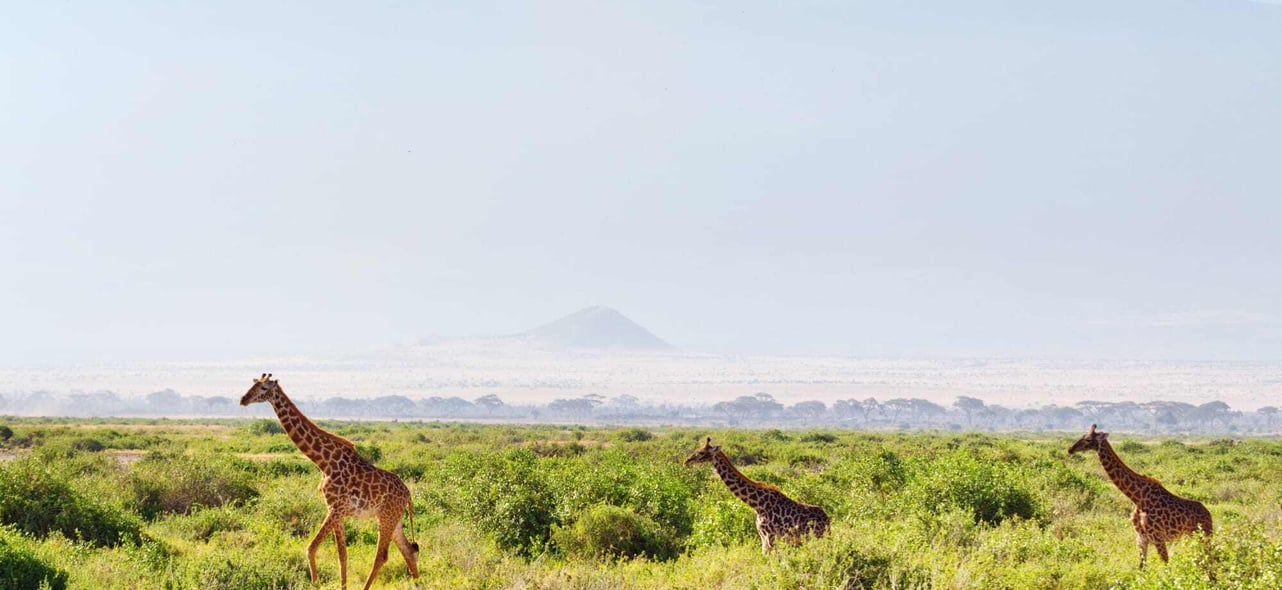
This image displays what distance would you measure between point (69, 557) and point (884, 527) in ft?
38.8

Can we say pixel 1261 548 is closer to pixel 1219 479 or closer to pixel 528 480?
pixel 528 480

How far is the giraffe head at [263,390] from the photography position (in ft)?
36.4

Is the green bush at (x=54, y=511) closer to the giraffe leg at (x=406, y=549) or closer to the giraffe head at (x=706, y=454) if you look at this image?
the giraffe leg at (x=406, y=549)

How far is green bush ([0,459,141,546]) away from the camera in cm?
1764

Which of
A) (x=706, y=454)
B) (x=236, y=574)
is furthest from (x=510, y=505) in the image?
(x=236, y=574)

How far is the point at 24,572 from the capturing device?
13.0 meters

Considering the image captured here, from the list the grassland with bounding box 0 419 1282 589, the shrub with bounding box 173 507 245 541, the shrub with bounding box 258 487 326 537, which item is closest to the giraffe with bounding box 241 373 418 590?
the grassland with bounding box 0 419 1282 589

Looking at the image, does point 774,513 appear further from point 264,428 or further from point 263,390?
point 264,428

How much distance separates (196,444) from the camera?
47.5 metres

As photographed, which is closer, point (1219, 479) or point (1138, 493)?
point (1138, 493)

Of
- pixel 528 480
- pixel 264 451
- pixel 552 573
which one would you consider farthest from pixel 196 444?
pixel 552 573

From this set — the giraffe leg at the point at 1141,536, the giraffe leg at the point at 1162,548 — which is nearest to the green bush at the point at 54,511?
the giraffe leg at the point at 1141,536

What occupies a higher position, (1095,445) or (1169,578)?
(1095,445)

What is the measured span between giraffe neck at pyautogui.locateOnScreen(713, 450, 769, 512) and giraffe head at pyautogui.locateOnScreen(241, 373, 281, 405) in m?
5.87
